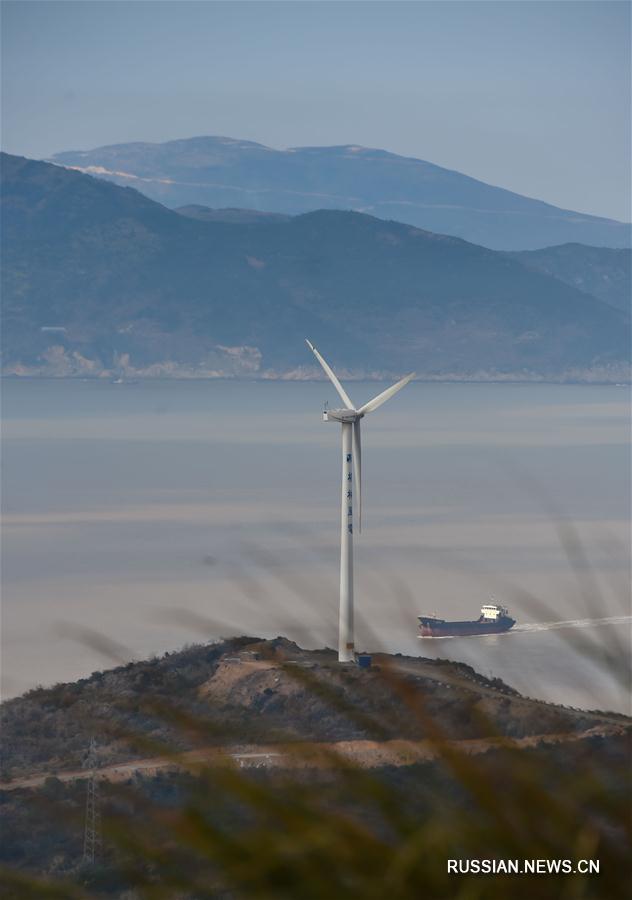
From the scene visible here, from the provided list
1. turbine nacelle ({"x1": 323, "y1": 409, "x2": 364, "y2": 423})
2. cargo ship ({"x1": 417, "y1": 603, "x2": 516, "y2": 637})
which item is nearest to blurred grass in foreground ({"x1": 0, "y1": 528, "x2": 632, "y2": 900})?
turbine nacelle ({"x1": 323, "y1": 409, "x2": 364, "y2": 423})

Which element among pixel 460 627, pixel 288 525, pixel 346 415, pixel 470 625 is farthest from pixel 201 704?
→ pixel 470 625

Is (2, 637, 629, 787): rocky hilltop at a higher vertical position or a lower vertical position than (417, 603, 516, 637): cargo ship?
higher

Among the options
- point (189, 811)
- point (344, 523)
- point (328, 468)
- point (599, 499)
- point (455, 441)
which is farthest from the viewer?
point (455, 441)

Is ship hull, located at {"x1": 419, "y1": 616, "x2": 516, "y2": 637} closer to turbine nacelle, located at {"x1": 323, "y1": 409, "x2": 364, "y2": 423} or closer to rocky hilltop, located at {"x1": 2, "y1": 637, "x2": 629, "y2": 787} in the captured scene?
rocky hilltop, located at {"x1": 2, "y1": 637, "x2": 629, "y2": 787}

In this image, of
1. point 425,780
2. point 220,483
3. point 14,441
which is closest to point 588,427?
point 14,441

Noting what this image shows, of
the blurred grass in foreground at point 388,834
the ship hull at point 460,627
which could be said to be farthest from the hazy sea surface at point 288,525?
the ship hull at point 460,627

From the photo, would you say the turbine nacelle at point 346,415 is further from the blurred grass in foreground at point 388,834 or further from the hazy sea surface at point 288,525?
the blurred grass in foreground at point 388,834

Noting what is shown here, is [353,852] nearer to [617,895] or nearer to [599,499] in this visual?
[617,895]
